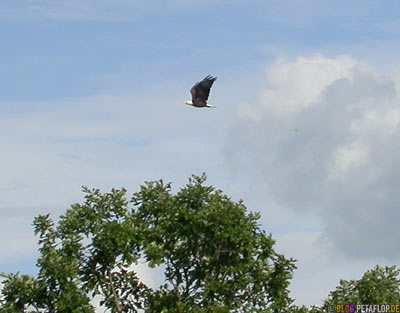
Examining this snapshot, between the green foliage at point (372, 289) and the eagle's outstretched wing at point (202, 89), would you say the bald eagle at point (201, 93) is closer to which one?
the eagle's outstretched wing at point (202, 89)

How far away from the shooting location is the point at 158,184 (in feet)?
86.0

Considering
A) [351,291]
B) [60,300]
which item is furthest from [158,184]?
[351,291]

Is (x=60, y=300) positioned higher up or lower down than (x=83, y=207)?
lower down

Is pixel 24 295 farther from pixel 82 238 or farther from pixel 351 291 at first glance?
pixel 351 291

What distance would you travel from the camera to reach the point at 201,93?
3030 centimetres

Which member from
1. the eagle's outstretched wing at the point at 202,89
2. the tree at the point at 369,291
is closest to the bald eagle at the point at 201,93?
the eagle's outstretched wing at the point at 202,89

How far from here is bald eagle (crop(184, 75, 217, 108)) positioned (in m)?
29.6

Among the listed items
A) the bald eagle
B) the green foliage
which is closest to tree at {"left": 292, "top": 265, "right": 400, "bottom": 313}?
the green foliage

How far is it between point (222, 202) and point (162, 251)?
254cm

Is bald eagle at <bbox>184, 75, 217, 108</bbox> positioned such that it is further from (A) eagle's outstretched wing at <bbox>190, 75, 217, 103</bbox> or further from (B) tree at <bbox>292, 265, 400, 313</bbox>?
(B) tree at <bbox>292, 265, 400, 313</bbox>

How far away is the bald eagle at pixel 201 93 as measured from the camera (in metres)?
29.6

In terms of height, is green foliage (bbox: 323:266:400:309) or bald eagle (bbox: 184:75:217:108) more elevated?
bald eagle (bbox: 184:75:217:108)

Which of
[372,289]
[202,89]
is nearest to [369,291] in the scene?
[372,289]

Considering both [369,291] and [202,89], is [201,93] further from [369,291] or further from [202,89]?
[369,291]
